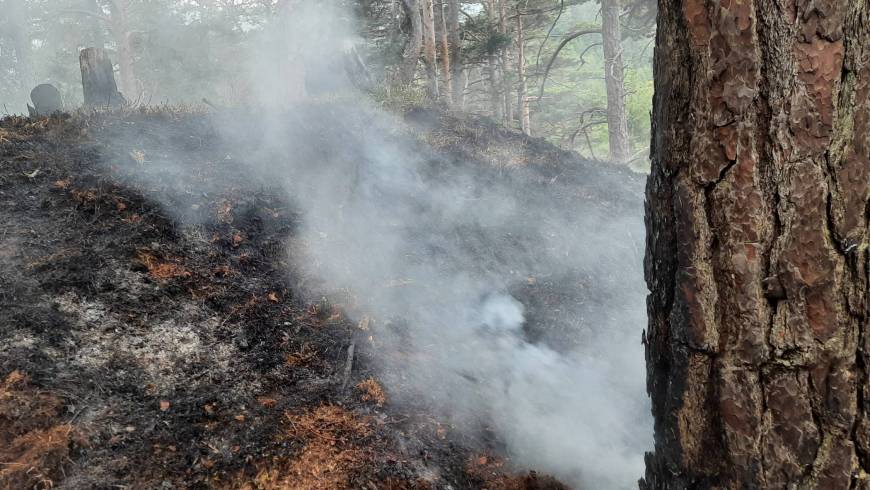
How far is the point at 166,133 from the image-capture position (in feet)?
22.6

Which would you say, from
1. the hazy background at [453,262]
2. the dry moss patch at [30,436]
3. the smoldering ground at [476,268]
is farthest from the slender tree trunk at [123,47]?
the dry moss patch at [30,436]

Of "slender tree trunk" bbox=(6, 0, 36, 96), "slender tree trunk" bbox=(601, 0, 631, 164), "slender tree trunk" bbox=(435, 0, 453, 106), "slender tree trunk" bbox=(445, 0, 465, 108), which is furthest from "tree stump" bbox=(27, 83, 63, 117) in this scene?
"slender tree trunk" bbox=(6, 0, 36, 96)

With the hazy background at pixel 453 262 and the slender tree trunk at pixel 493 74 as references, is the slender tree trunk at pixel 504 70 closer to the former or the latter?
the slender tree trunk at pixel 493 74

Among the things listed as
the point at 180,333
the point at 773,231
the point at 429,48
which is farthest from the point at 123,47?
the point at 773,231

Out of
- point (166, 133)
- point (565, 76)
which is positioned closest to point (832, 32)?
point (166, 133)

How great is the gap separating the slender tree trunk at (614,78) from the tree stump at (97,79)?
10.4 m

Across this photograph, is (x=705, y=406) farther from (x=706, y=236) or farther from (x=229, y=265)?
(x=229, y=265)

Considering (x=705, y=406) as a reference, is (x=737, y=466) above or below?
below

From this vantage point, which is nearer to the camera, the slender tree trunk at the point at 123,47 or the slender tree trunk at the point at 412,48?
the slender tree trunk at the point at 412,48

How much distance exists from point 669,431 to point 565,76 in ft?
88.7

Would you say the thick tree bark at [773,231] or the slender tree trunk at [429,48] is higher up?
the slender tree trunk at [429,48]

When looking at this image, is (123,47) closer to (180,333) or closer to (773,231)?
(180,333)

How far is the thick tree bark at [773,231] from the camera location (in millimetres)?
1297

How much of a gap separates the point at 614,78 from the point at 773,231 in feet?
Answer: 36.1
